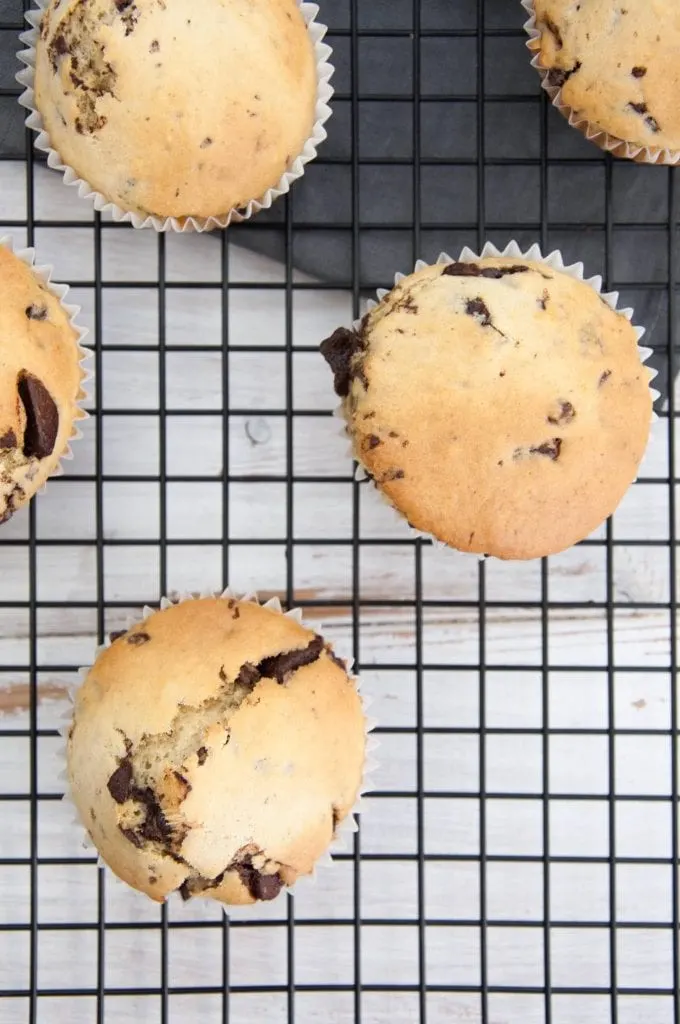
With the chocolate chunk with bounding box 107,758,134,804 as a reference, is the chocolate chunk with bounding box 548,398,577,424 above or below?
above

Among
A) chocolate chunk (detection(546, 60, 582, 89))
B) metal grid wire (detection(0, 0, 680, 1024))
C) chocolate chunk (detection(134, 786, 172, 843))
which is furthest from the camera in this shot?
metal grid wire (detection(0, 0, 680, 1024))

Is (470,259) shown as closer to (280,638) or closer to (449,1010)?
(280,638)

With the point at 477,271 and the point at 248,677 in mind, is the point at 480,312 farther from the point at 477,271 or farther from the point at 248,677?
the point at 248,677

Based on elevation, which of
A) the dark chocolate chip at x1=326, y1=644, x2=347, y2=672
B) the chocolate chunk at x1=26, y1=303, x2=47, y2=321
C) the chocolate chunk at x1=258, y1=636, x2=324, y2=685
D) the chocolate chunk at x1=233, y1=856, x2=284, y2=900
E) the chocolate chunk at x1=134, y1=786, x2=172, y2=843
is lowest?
the chocolate chunk at x1=233, y1=856, x2=284, y2=900

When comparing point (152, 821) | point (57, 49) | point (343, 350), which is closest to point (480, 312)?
point (343, 350)

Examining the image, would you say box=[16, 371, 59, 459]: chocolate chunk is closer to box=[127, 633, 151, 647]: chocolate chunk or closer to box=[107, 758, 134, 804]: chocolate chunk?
box=[127, 633, 151, 647]: chocolate chunk

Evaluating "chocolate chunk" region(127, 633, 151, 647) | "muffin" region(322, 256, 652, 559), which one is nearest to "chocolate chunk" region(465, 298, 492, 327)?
"muffin" region(322, 256, 652, 559)

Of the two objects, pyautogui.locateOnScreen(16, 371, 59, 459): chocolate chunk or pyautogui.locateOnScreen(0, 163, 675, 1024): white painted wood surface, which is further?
pyautogui.locateOnScreen(0, 163, 675, 1024): white painted wood surface

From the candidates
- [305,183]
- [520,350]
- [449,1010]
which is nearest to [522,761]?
[449,1010]

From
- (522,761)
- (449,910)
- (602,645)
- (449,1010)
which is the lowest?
(449,1010)
